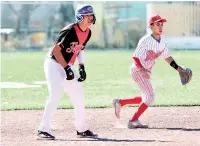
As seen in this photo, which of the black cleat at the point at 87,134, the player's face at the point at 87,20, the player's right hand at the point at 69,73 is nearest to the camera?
the player's right hand at the point at 69,73

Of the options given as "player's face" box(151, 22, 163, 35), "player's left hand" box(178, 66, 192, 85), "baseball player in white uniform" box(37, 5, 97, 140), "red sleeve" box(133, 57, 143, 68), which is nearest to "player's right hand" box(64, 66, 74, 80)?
"baseball player in white uniform" box(37, 5, 97, 140)

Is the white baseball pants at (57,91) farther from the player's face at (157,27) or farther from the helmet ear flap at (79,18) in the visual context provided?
the player's face at (157,27)

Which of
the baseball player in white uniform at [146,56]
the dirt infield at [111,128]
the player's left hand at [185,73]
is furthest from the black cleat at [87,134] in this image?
the player's left hand at [185,73]

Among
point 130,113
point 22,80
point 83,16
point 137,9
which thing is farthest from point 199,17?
point 83,16

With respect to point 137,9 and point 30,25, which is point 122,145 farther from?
point 30,25

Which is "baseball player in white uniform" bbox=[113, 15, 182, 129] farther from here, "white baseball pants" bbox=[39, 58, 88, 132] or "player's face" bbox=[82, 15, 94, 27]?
"player's face" bbox=[82, 15, 94, 27]

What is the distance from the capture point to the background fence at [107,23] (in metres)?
45.2

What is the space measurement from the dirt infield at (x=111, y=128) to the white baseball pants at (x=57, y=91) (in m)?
0.26

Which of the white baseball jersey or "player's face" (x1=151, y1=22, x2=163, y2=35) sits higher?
"player's face" (x1=151, y1=22, x2=163, y2=35)

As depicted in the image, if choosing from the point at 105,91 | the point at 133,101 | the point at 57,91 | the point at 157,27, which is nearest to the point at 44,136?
the point at 57,91

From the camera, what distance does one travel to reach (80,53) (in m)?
9.20

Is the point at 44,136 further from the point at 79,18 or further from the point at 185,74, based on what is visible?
the point at 185,74

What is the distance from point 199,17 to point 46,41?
11.5m

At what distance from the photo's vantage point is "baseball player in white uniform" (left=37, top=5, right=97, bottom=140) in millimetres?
8828
